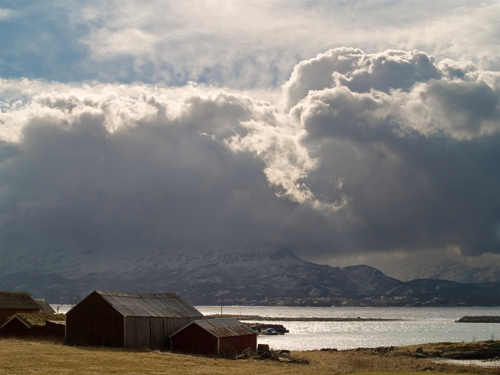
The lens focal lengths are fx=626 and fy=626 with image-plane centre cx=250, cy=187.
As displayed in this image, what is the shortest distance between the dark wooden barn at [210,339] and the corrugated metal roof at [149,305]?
368 cm

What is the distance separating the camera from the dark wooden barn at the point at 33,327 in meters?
69.8

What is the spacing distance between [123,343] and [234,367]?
1667 cm

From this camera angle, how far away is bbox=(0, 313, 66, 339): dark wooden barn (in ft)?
229

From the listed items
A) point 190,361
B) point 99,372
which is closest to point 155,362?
point 190,361

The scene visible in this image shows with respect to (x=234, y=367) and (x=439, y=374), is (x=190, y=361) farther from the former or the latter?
(x=439, y=374)

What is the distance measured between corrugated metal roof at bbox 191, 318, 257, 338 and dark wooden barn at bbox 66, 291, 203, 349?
4353mm

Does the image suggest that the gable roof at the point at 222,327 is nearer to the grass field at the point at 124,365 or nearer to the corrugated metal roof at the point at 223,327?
the corrugated metal roof at the point at 223,327

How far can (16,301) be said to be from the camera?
90.4 m

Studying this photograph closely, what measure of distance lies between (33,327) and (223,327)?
22.4 metres

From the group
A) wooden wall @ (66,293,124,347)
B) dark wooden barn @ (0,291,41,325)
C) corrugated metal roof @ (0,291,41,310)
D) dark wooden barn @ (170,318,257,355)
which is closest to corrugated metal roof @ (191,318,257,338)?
dark wooden barn @ (170,318,257,355)

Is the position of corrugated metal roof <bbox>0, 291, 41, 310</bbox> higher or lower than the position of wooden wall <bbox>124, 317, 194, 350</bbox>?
higher

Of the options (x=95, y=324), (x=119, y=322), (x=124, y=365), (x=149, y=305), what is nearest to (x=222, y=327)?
(x=149, y=305)

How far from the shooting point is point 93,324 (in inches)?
2554

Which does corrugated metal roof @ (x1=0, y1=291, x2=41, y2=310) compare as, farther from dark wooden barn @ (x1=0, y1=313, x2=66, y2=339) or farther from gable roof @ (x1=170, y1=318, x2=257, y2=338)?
gable roof @ (x1=170, y1=318, x2=257, y2=338)
